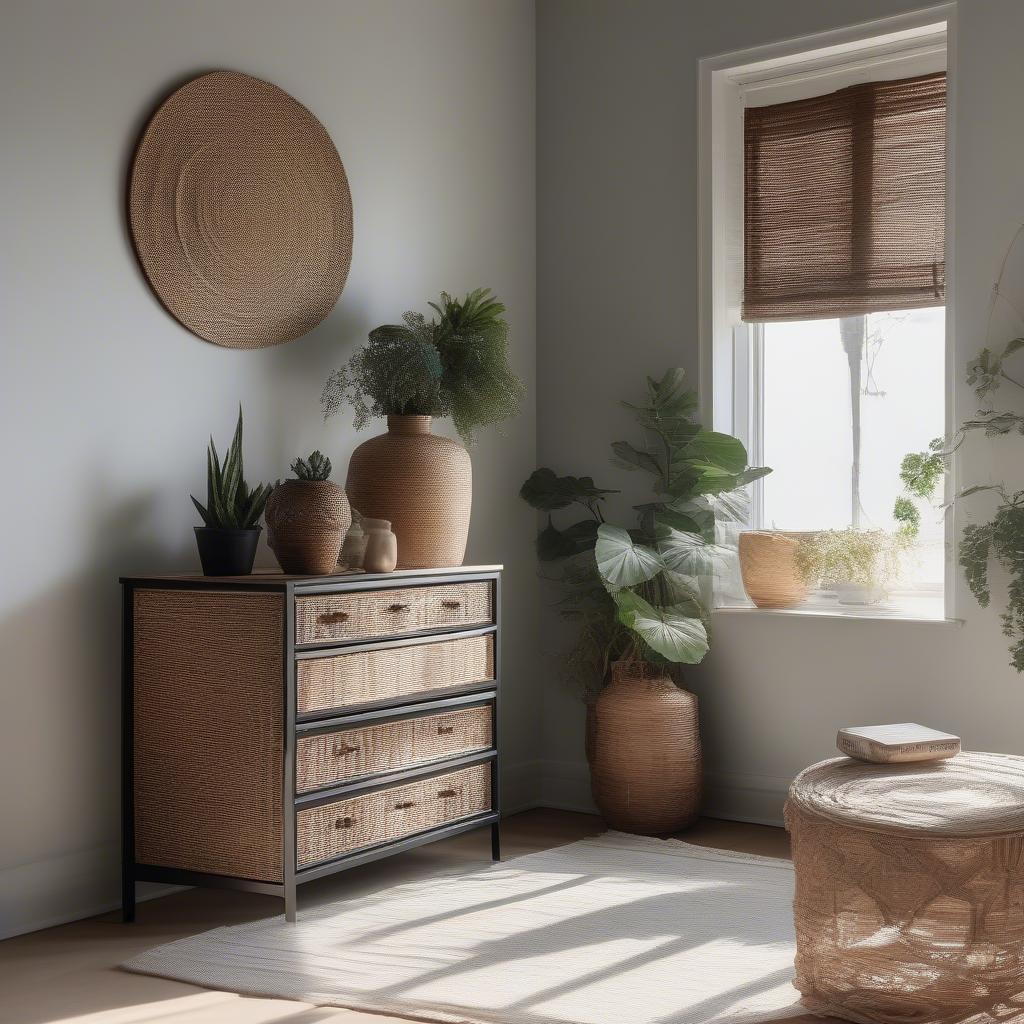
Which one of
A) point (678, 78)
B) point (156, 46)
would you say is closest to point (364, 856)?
point (156, 46)

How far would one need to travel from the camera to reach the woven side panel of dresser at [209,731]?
2824mm

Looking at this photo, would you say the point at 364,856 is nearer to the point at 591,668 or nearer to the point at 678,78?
the point at 591,668

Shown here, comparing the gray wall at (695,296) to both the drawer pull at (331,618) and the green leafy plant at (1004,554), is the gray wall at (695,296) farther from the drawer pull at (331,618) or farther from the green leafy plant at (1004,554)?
the drawer pull at (331,618)

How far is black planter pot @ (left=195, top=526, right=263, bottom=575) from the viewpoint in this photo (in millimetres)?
2941

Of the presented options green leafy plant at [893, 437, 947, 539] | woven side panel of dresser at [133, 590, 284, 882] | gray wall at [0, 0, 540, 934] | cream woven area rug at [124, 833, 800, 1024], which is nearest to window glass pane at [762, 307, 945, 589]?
green leafy plant at [893, 437, 947, 539]

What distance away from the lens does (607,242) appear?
14.0ft

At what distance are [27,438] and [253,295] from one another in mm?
764

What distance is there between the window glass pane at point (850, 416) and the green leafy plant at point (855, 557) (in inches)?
2.4

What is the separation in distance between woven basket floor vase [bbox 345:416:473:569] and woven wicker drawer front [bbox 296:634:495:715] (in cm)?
25

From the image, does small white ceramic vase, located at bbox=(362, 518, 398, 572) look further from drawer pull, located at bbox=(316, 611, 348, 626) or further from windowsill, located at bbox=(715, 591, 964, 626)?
windowsill, located at bbox=(715, 591, 964, 626)

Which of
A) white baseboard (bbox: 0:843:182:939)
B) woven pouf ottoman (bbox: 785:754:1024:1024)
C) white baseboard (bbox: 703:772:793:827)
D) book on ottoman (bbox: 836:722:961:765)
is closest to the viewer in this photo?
woven pouf ottoman (bbox: 785:754:1024:1024)

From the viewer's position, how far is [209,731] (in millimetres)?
2891

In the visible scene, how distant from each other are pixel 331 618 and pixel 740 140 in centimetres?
223

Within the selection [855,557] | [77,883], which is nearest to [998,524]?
[855,557]
